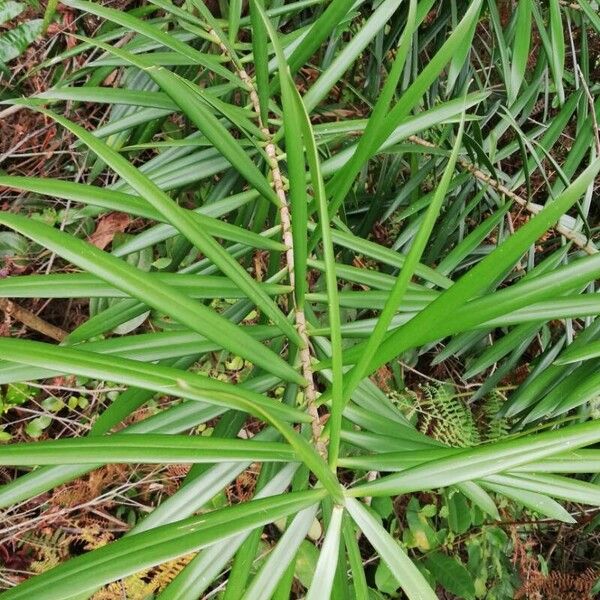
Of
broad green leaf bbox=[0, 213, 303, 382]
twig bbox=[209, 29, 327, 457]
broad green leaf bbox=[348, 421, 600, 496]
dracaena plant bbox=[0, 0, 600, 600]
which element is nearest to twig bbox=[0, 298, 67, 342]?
dracaena plant bbox=[0, 0, 600, 600]

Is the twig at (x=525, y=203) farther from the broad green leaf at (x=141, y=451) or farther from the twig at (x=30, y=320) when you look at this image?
the twig at (x=30, y=320)

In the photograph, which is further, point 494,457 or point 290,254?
point 290,254

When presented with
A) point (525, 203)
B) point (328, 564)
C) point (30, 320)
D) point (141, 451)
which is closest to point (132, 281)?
point (141, 451)

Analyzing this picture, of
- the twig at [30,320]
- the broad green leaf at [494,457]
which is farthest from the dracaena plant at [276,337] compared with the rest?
the twig at [30,320]

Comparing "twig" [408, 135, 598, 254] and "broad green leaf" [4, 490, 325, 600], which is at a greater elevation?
"twig" [408, 135, 598, 254]

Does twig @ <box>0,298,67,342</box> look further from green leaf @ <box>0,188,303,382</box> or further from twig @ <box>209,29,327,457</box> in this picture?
green leaf @ <box>0,188,303,382</box>

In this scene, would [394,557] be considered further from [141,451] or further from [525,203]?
[525,203]

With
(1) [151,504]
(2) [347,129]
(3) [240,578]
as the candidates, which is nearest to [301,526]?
(3) [240,578]

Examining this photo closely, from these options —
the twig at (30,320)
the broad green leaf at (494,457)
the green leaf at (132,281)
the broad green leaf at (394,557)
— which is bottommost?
the twig at (30,320)
